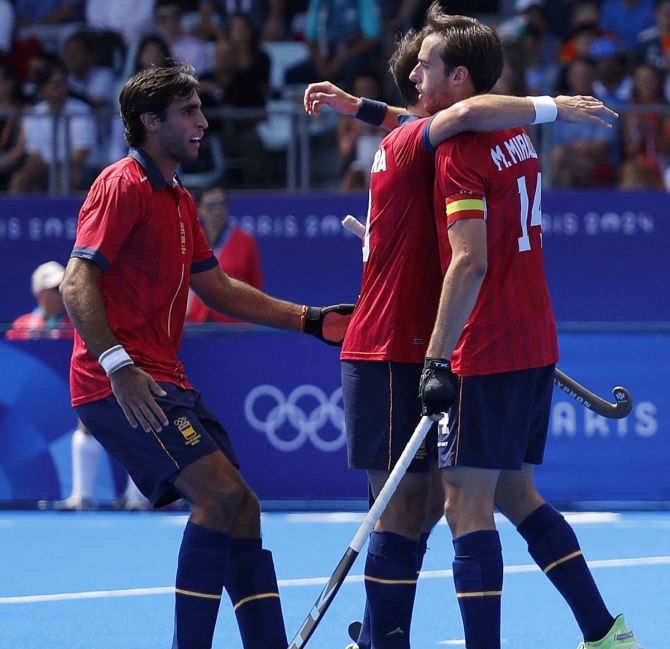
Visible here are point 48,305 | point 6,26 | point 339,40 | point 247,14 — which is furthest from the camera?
point 6,26

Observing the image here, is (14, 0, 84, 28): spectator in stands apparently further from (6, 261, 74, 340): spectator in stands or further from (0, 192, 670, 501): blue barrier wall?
(0, 192, 670, 501): blue barrier wall

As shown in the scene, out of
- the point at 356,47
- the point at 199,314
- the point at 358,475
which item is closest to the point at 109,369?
the point at 358,475

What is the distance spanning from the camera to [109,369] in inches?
209

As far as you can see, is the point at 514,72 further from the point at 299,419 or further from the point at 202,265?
the point at 202,265

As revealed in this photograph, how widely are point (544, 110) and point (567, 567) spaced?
1682 millimetres

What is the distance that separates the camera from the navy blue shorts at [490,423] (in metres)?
5.25

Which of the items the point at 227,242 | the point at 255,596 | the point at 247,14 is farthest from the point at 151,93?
the point at 247,14

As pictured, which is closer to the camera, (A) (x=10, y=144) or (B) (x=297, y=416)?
(B) (x=297, y=416)

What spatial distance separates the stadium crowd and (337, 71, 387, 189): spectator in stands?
0.02m

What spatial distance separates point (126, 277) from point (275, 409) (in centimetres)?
506

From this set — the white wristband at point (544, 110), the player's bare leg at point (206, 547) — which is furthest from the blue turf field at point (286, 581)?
the white wristband at point (544, 110)

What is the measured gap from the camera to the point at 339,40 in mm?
15430

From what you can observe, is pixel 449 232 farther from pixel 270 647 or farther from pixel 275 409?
pixel 275 409

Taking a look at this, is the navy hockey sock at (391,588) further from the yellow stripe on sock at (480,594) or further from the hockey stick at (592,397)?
the hockey stick at (592,397)
